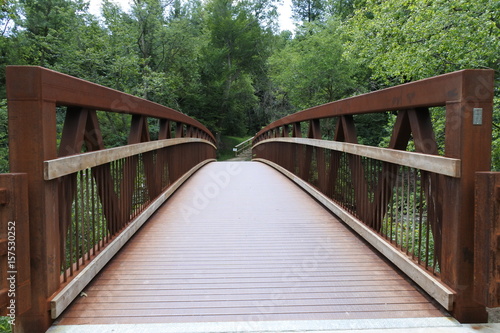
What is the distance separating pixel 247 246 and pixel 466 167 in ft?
6.67

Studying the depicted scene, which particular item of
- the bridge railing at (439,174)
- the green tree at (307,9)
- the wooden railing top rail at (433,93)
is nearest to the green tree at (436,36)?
the wooden railing top rail at (433,93)

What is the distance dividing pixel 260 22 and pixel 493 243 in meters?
42.2

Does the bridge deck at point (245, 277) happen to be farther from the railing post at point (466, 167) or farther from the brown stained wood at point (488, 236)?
the brown stained wood at point (488, 236)

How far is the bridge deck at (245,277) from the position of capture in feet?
7.94

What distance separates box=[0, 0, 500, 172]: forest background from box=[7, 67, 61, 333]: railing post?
783cm

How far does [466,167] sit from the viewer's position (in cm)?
220

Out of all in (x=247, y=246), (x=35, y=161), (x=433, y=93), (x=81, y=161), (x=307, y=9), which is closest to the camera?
(x=35, y=161)

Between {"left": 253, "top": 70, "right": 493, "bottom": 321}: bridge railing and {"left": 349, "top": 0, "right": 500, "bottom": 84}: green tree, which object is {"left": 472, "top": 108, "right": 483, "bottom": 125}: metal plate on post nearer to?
{"left": 253, "top": 70, "right": 493, "bottom": 321}: bridge railing

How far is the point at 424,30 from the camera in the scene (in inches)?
388

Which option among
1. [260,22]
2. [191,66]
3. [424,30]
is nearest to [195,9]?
[260,22]

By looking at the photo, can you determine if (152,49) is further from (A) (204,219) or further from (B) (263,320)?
(B) (263,320)

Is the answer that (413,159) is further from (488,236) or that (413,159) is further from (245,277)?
(245,277)

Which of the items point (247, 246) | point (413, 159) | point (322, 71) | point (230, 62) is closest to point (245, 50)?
point (230, 62)

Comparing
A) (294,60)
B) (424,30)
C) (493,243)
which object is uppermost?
(294,60)
